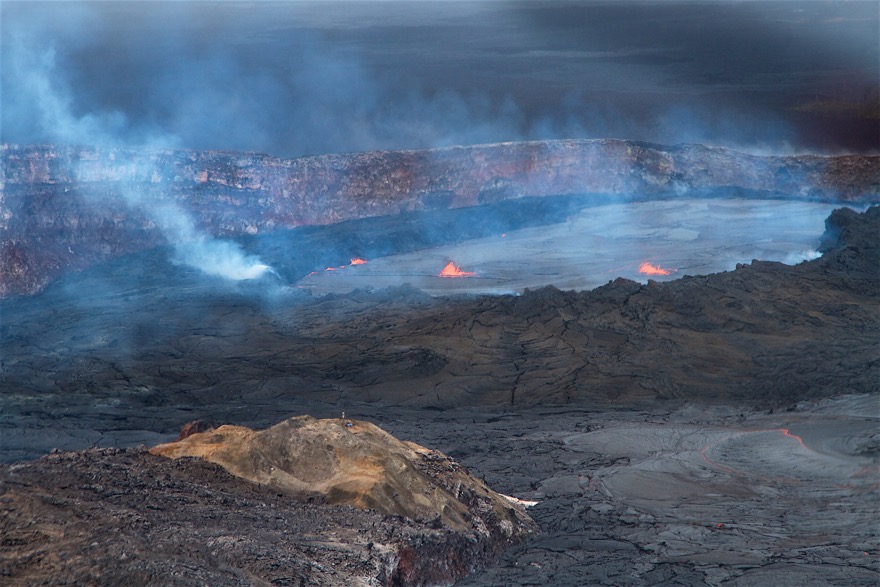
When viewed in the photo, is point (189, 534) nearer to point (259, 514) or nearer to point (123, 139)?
point (259, 514)

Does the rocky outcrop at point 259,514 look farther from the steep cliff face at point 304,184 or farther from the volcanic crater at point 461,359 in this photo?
the steep cliff face at point 304,184

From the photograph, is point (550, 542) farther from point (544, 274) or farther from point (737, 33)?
point (737, 33)

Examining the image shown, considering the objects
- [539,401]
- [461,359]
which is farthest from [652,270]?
[539,401]

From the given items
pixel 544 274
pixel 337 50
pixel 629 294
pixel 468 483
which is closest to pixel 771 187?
pixel 544 274

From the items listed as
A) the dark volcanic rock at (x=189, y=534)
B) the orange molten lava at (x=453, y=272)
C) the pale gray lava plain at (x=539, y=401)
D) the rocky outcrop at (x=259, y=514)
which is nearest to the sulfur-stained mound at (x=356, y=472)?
the rocky outcrop at (x=259, y=514)

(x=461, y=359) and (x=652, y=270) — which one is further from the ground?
(x=652, y=270)
